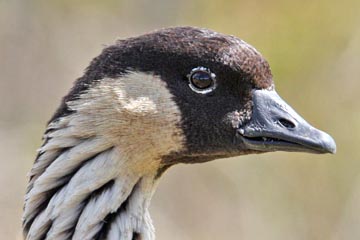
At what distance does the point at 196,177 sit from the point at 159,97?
238 inches

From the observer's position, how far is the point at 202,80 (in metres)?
6.87

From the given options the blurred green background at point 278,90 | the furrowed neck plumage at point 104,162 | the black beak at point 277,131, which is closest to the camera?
the furrowed neck plumage at point 104,162

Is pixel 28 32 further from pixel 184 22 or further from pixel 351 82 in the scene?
pixel 351 82

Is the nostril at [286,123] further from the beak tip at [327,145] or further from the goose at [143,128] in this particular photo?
the beak tip at [327,145]

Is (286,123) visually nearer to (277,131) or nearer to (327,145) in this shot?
(277,131)

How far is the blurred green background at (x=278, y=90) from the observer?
12.4 metres

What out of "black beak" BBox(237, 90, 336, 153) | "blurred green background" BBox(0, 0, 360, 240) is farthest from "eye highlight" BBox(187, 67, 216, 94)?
"blurred green background" BBox(0, 0, 360, 240)

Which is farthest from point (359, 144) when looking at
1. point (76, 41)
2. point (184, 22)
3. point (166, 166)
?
point (166, 166)

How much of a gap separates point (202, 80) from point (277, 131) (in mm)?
584

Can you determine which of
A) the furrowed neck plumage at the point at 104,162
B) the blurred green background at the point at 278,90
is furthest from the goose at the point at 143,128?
the blurred green background at the point at 278,90

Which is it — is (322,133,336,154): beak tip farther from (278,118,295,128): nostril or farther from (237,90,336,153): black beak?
(278,118,295,128): nostril

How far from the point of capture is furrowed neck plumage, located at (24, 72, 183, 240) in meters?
6.63

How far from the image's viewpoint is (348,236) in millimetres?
11938

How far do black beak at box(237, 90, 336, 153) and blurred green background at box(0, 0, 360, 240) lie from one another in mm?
5219
